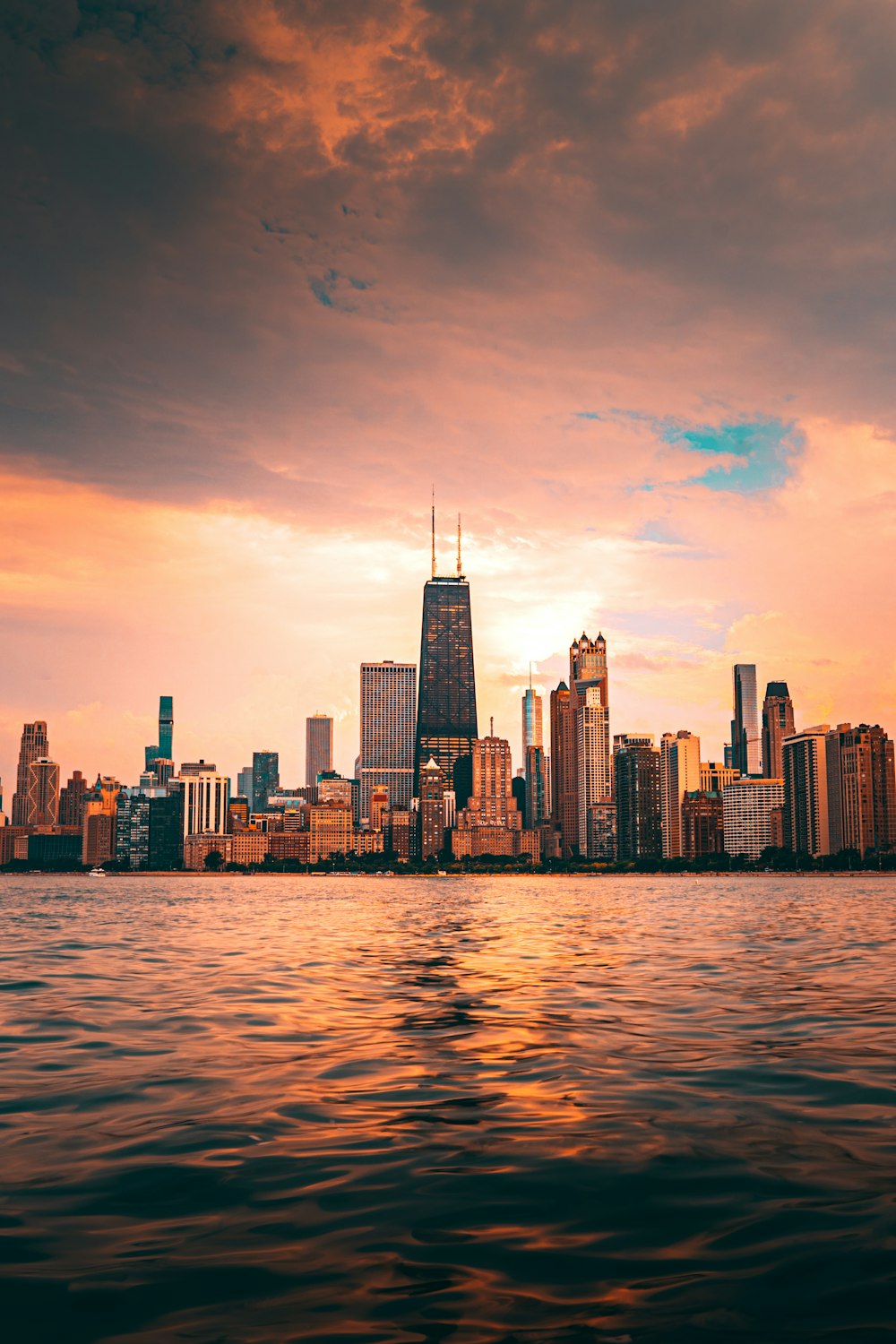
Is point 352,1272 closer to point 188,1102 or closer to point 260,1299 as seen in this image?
point 260,1299

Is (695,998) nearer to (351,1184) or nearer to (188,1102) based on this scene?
(188,1102)

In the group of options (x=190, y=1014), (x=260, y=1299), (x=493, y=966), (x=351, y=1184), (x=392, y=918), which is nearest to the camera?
(x=260, y=1299)

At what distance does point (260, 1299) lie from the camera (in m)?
9.41

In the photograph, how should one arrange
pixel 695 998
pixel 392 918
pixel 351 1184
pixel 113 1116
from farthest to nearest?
pixel 392 918, pixel 695 998, pixel 113 1116, pixel 351 1184

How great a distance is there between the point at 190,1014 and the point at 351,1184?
16.3 m

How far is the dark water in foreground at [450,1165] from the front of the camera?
9.27 meters

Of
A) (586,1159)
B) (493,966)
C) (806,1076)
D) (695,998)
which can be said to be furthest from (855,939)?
(586,1159)

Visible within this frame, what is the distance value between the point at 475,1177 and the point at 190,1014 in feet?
54.6

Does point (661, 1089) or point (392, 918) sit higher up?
point (661, 1089)

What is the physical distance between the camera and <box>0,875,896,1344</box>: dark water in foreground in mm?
9266

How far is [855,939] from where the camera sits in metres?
56.0

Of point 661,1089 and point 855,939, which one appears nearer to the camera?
point 661,1089

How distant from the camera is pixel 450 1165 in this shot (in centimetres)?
1376

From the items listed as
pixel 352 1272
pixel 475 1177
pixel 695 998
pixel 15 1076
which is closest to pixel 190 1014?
pixel 15 1076
